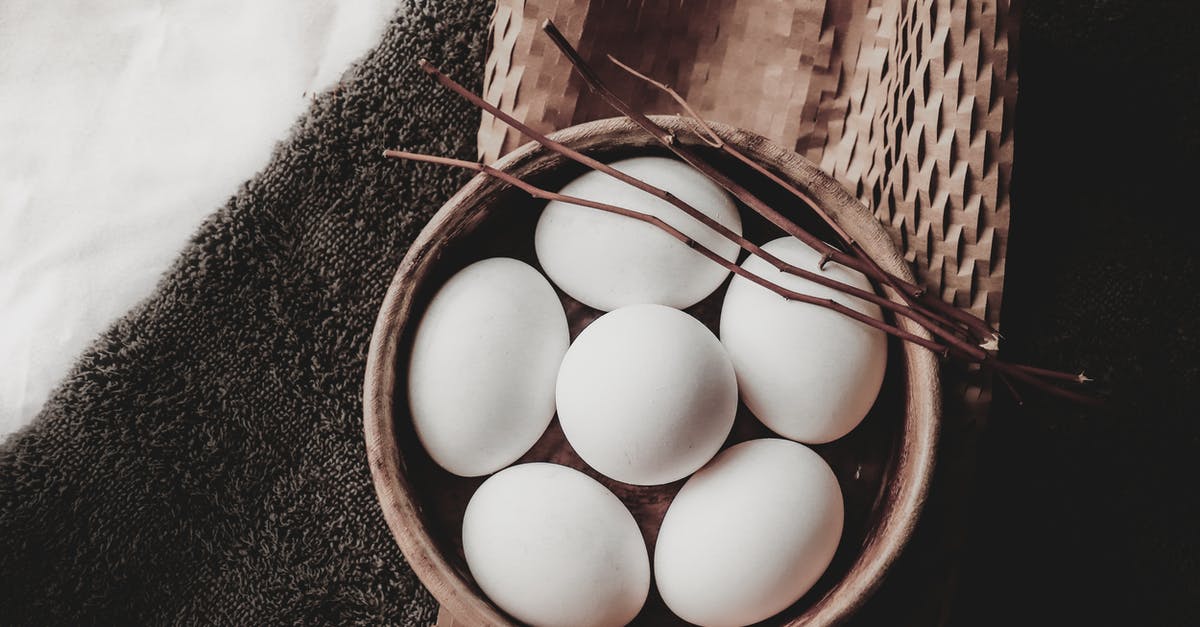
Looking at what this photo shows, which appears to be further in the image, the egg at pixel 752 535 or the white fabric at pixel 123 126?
the white fabric at pixel 123 126

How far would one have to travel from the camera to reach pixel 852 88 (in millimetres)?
550

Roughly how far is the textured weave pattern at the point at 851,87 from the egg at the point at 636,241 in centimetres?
9

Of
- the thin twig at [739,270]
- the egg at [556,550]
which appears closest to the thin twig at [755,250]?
the thin twig at [739,270]

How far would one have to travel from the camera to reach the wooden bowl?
1.43 feet

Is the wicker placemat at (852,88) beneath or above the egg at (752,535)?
above

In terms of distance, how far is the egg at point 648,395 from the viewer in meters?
0.42

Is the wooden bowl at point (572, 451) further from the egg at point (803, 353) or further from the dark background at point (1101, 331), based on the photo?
the dark background at point (1101, 331)

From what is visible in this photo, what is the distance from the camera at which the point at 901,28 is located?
1.68ft

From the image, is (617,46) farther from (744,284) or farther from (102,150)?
(102,150)

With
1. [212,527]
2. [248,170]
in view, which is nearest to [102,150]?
[248,170]

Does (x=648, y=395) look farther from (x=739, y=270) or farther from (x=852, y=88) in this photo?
(x=852, y=88)

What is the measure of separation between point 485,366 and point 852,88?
1.03ft

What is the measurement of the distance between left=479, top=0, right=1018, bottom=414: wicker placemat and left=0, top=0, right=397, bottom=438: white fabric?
0.54 ft

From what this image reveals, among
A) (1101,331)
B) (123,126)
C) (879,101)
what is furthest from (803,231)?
(123,126)
